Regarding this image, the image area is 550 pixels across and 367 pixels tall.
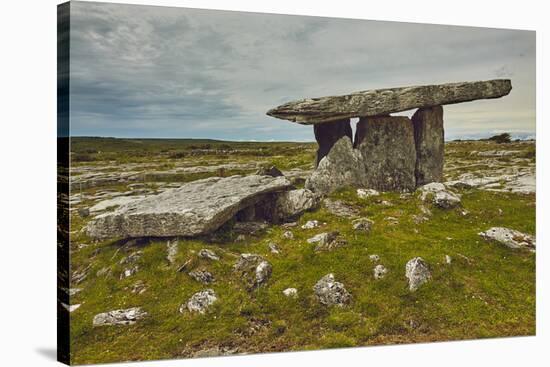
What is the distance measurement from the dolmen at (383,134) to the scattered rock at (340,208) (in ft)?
1.72

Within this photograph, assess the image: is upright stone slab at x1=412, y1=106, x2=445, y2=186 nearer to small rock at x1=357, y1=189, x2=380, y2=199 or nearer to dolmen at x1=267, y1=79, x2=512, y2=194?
dolmen at x1=267, y1=79, x2=512, y2=194

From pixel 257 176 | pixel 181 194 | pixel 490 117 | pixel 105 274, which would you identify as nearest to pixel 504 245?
pixel 490 117

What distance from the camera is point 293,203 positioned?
71.5 ft

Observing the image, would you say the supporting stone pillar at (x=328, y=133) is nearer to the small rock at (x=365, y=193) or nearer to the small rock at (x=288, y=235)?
the small rock at (x=365, y=193)

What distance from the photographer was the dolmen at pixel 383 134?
878 inches

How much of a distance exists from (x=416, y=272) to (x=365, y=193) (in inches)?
133

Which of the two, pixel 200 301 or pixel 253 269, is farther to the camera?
pixel 253 269

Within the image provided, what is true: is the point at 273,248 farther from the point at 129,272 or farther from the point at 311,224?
the point at 129,272

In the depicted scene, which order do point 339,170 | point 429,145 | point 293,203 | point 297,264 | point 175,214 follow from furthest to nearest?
point 429,145 → point 339,170 → point 293,203 → point 297,264 → point 175,214

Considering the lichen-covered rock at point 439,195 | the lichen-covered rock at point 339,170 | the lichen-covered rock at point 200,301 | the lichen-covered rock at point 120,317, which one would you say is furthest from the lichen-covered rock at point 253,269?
the lichen-covered rock at point 439,195

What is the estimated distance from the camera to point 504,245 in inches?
878

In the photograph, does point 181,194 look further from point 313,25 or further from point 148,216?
point 313,25

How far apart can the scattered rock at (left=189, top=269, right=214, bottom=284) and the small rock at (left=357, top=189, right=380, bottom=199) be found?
20.2 ft

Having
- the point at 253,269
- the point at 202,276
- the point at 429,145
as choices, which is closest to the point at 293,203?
the point at 253,269
